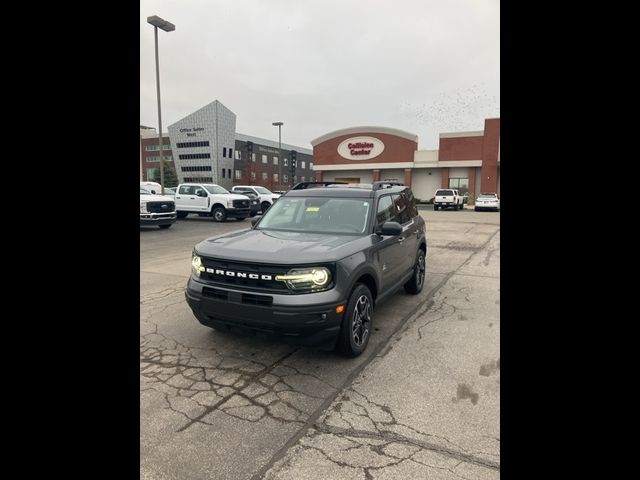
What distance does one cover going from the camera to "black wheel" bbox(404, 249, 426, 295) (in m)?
6.26

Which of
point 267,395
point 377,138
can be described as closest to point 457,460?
point 267,395

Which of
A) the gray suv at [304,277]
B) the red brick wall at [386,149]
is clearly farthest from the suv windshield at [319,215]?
the red brick wall at [386,149]

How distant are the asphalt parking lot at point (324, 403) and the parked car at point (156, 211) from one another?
35.1 feet

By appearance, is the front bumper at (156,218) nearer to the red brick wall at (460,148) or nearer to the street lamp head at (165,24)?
the street lamp head at (165,24)

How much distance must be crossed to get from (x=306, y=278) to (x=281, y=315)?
0.38m

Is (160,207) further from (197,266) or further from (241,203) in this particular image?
(197,266)

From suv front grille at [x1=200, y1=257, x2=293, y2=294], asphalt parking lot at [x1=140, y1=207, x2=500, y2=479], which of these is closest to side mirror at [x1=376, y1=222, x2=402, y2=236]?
asphalt parking lot at [x1=140, y1=207, x2=500, y2=479]

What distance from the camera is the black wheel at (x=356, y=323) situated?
3732 millimetres

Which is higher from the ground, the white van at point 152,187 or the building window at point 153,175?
the building window at point 153,175

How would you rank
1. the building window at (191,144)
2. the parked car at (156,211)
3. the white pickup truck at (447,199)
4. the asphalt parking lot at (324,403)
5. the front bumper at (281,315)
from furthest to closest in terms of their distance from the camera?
the building window at (191,144) → the white pickup truck at (447,199) → the parked car at (156,211) → the front bumper at (281,315) → the asphalt parking lot at (324,403)

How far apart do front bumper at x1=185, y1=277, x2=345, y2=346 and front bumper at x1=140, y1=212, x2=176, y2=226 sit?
12.6 meters

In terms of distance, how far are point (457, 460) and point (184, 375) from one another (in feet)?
7.76
